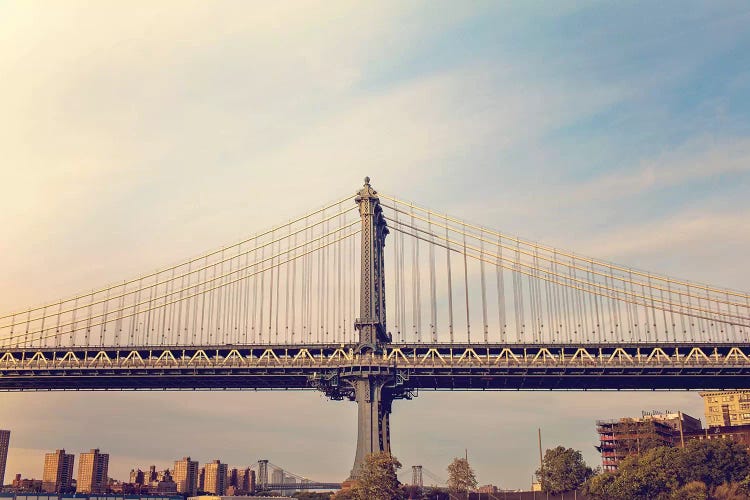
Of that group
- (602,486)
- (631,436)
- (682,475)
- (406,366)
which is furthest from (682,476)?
(631,436)

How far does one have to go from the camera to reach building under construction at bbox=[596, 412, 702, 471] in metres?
161

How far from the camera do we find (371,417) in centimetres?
10944

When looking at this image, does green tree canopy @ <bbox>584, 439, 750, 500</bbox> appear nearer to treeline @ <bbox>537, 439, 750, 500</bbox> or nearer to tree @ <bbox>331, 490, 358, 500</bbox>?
treeline @ <bbox>537, 439, 750, 500</bbox>

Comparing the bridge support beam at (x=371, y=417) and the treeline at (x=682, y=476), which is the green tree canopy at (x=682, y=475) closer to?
the treeline at (x=682, y=476)

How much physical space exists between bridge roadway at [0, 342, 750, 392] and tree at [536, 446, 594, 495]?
20.1m

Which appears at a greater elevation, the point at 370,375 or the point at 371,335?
the point at 371,335

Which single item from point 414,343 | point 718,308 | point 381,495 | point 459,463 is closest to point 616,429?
point 459,463

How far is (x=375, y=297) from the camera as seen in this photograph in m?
115

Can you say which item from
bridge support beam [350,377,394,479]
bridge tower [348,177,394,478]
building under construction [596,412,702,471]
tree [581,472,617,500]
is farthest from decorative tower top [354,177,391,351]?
building under construction [596,412,702,471]

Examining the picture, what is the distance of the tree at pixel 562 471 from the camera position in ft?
439

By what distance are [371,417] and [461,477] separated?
99.5ft

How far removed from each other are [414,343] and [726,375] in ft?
143

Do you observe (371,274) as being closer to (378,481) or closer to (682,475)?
(378,481)

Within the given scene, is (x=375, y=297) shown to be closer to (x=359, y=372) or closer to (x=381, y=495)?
(x=359, y=372)
